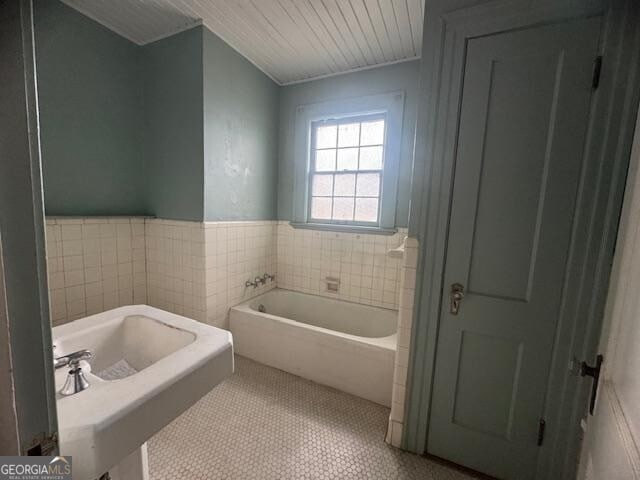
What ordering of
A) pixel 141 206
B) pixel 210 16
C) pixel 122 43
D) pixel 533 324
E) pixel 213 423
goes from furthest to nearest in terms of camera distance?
pixel 141 206 < pixel 122 43 < pixel 210 16 < pixel 213 423 < pixel 533 324

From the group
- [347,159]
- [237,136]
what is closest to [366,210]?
[347,159]

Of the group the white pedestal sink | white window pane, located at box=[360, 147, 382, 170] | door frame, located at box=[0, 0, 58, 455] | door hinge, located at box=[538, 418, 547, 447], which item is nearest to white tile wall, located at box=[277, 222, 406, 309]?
white window pane, located at box=[360, 147, 382, 170]

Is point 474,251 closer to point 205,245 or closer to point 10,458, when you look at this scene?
point 10,458

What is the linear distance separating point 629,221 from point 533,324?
569 millimetres

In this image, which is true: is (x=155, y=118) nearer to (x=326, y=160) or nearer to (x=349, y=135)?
(x=326, y=160)

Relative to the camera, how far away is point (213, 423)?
156cm

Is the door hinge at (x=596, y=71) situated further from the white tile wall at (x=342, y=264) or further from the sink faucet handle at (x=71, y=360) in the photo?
the sink faucet handle at (x=71, y=360)

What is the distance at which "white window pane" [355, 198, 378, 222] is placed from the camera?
8.28 feet

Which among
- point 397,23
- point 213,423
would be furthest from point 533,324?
point 397,23

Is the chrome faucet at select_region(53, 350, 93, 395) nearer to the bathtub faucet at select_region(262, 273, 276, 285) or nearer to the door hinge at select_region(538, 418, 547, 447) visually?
the door hinge at select_region(538, 418, 547, 447)

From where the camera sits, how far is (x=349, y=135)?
8.48 ft

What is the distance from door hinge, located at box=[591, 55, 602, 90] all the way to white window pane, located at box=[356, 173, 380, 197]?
61.9 inches

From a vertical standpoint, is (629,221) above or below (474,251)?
above

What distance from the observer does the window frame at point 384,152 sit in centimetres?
231
